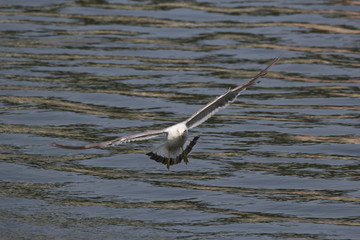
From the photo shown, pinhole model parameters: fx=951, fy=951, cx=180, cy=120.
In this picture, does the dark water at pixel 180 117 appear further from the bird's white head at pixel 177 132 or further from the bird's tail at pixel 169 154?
the bird's white head at pixel 177 132

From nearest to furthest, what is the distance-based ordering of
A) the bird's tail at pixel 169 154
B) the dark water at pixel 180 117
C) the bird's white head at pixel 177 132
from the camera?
the bird's white head at pixel 177 132 < the dark water at pixel 180 117 < the bird's tail at pixel 169 154

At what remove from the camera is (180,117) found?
1612cm

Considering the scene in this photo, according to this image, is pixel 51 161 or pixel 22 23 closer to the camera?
pixel 51 161

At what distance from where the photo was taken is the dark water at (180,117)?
12352 mm

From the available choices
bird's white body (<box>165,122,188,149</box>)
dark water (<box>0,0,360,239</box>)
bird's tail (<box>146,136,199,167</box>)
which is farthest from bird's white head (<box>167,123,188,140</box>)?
dark water (<box>0,0,360,239</box>)

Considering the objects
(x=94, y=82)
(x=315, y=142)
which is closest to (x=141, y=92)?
(x=94, y=82)

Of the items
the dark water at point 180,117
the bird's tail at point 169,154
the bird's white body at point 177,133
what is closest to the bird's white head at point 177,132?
the bird's white body at point 177,133

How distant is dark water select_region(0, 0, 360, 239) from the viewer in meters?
12.4

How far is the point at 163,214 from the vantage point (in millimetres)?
12461

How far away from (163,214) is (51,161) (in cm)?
281

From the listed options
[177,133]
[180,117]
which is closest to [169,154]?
[177,133]

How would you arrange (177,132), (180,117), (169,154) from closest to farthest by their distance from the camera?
(177,132) < (169,154) < (180,117)

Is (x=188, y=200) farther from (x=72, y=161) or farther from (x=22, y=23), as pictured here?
(x=22, y=23)

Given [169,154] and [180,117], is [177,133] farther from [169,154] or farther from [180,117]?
[180,117]
